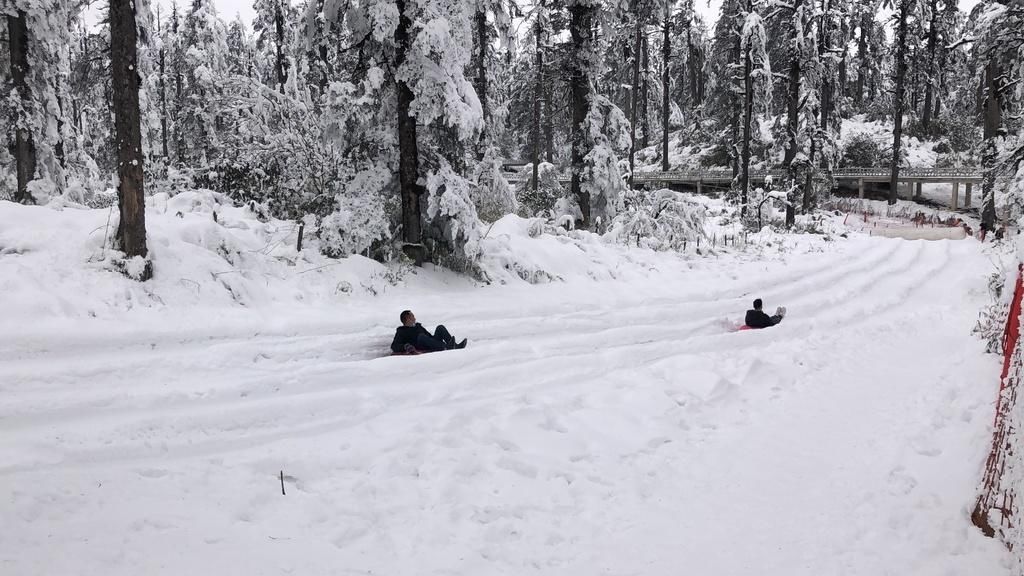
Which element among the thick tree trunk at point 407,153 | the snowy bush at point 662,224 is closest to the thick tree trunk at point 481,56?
the snowy bush at point 662,224

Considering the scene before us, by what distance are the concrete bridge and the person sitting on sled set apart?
2576 centimetres

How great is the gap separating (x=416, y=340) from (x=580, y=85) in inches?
413

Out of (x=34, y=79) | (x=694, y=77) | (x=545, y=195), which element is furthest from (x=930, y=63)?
(x=34, y=79)

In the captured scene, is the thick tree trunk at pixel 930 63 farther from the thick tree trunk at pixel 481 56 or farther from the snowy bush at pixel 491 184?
the snowy bush at pixel 491 184

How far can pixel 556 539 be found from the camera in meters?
4.42

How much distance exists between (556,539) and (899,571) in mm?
2306

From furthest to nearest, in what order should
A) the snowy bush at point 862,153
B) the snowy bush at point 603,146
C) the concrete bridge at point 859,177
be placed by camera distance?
the snowy bush at point 862,153 → the concrete bridge at point 859,177 → the snowy bush at point 603,146

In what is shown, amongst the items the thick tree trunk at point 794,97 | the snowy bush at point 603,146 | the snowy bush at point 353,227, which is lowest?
the snowy bush at point 353,227

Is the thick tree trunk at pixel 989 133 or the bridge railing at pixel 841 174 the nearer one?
the thick tree trunk at pixel 989 133

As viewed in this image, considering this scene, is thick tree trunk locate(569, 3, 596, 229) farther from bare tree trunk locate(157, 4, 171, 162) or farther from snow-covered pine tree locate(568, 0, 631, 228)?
bare tree trunk locate(157, 4, 171, 162)

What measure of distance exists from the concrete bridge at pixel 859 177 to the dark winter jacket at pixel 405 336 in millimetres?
25828

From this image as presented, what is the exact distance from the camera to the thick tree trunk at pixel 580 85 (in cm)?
1530

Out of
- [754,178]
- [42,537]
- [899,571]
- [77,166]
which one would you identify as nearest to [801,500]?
[899,571]

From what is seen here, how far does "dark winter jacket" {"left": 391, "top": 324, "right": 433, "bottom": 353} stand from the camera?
791 centimetres
